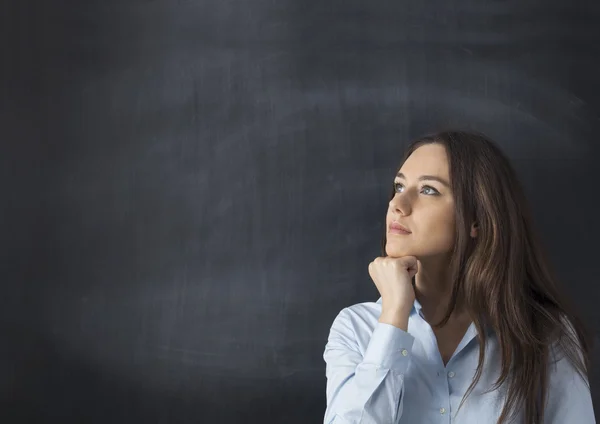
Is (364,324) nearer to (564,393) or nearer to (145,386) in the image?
(564,393)

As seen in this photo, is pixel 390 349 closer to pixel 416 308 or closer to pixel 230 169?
pixel 416 308

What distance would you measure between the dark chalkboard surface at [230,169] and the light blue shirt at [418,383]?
625 millimetres

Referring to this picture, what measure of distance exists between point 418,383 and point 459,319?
0.20m

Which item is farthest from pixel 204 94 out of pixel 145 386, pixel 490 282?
pixel 490 282

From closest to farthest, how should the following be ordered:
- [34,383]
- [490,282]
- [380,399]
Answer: [380,399] → [490,282] → [34,383]

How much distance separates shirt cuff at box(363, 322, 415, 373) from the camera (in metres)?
1.32

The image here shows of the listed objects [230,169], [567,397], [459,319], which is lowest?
[567,397]

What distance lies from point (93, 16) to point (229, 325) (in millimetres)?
992

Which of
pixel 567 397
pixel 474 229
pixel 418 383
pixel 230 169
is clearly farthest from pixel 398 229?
pixel 230 169

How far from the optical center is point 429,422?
1.36 m

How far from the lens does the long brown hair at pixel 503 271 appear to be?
1.39m

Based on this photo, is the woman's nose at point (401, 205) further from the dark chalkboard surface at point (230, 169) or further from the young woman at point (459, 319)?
the dark chalkboard surface at point (230, 169)

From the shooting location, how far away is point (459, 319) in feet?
4.99

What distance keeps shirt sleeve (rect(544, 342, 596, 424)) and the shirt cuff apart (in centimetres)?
28
